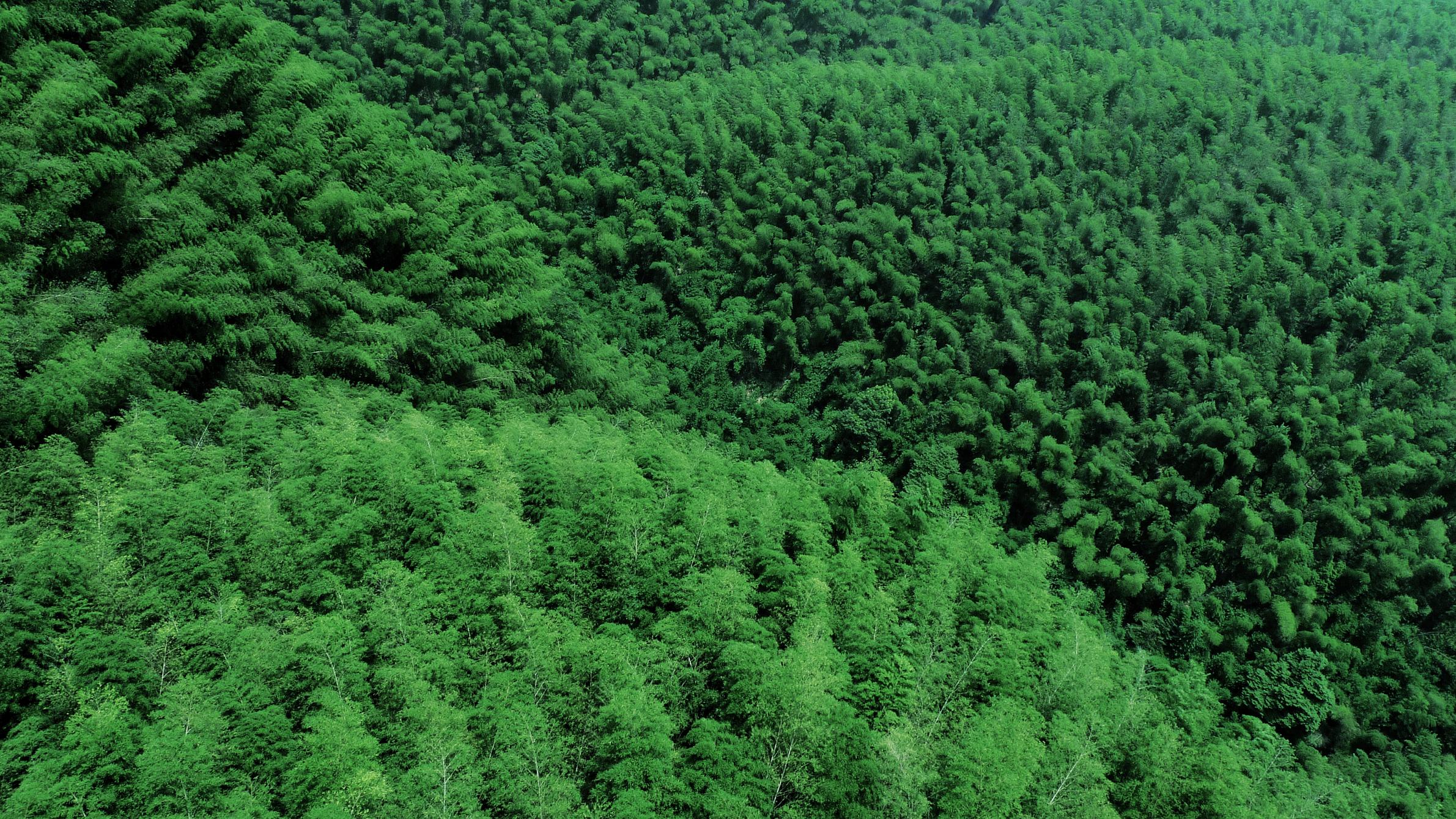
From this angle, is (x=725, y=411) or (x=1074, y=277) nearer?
(x=725, y=411)

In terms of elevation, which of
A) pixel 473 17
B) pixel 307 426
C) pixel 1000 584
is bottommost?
pixel 1000 584

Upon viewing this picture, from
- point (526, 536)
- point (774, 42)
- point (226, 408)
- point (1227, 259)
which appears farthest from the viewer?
point (774, 42)

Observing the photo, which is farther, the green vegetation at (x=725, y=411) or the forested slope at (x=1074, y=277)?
the forested slope at (x=1074, y=277)

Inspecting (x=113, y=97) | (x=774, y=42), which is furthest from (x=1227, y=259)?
(x=113, y=97)

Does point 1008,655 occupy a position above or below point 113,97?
below

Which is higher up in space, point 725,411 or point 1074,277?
point 1074,277

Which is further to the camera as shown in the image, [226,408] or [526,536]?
[226,408]

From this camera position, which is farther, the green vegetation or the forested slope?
the forested slope

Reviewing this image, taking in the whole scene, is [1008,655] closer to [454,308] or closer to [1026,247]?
[454,308]
